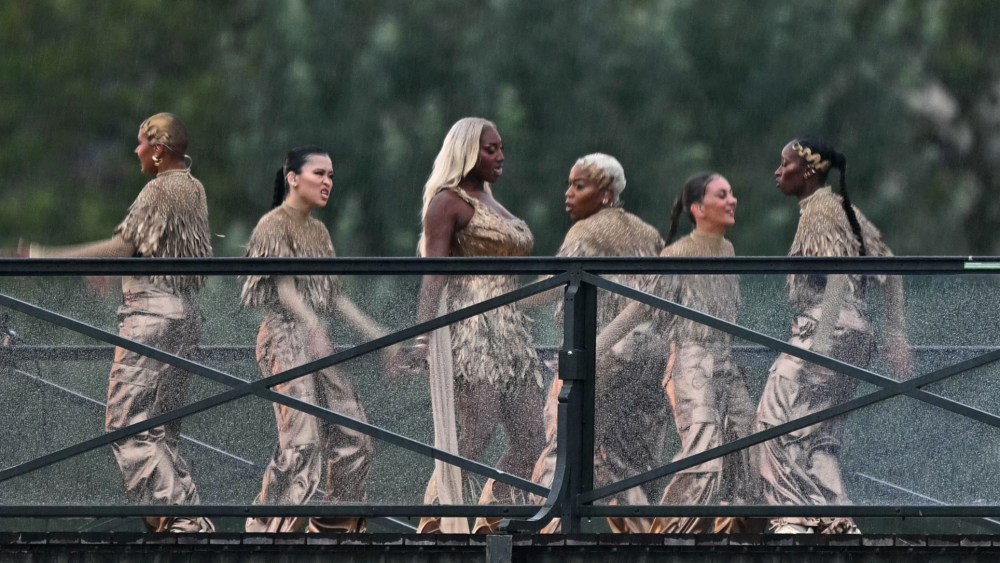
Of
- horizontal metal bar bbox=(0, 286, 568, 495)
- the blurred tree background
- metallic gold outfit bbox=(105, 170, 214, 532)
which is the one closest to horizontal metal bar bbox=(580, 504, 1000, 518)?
horizontal metal bar bbox=(0, 286, 568, 495)

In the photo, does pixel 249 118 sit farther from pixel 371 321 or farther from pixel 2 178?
pixel 371 321

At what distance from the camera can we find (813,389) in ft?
24.6

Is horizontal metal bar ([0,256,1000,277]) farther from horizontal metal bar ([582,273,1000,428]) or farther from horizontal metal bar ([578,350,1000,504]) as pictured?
horizontal metal bar ([578,350,1000,504])

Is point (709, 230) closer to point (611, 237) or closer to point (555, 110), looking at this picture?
point (611, 237)

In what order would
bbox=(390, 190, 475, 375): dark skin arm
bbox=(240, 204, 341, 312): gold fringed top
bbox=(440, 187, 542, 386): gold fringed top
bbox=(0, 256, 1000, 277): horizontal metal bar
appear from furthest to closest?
bbox=(240, 204, 341, 312): gold fringed top → bbox=(390, 190, 475, 375): dark skin arm → bbox=(440, 187, 542, 386): gold fringed top → bbox=(0, 256, 1000, 277): horizontal metal bar

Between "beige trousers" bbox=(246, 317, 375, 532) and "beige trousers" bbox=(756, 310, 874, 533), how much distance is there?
5.01 feet

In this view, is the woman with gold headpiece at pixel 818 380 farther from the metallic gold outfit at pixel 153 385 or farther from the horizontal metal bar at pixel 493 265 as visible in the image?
the metallic gold outfit at pixel 153 385

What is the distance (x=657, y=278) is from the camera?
7.47 m

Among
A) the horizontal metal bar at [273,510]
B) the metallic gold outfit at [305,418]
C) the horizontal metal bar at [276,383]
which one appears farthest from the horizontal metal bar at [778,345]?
the metallic gold outfit at [305,418]

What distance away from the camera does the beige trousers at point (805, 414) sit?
7.45 m

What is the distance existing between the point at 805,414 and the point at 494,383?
1179 mm

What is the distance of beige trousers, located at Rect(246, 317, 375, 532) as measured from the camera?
7.62 metres

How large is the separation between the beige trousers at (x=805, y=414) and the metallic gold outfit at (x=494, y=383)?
87 cm

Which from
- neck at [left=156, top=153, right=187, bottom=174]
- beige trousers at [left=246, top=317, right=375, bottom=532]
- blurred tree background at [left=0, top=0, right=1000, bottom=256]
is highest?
blurred tree background at [left=0, top=0, right=1000, bottom=256]
